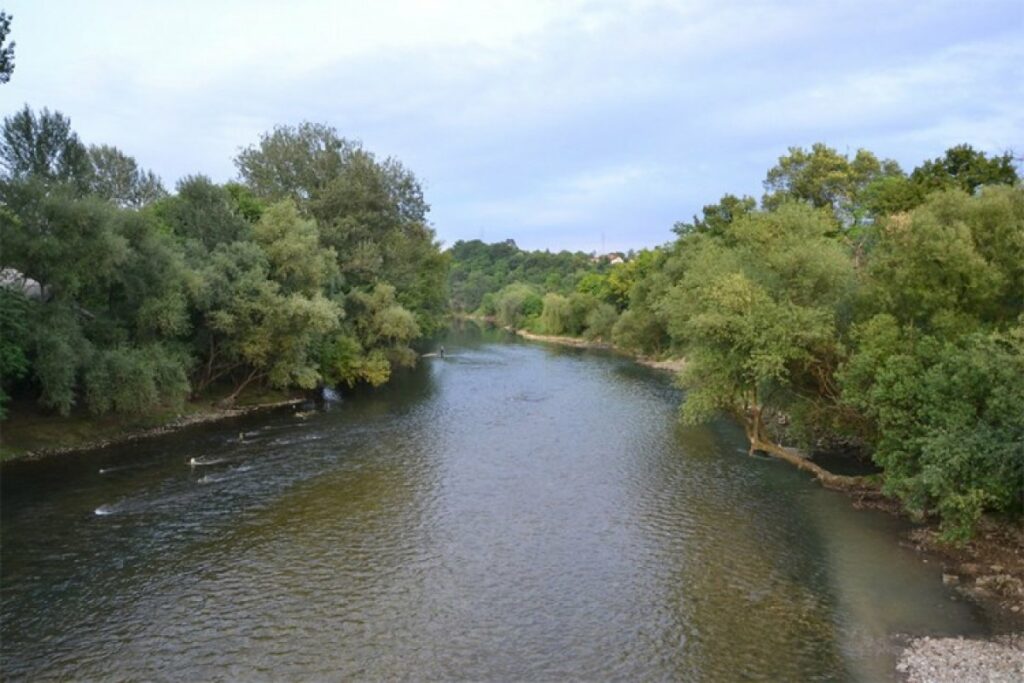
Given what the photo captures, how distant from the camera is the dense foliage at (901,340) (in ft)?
66.3

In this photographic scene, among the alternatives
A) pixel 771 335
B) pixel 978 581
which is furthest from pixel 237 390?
pixel 978 581

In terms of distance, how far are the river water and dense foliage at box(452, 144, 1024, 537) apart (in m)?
3.20

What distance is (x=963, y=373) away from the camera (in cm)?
2075

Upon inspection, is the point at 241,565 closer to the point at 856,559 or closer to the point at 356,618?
the point at 356,618

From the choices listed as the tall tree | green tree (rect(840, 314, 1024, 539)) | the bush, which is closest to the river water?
green tree (rect(840, 314, 1024, 539))

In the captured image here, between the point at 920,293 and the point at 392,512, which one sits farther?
the point at 392,512

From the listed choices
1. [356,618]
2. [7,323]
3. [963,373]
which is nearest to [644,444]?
[963,373]

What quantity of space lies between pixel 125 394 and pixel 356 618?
21.3 metres

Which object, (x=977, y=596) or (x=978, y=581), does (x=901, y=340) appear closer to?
(x=978, y=581)

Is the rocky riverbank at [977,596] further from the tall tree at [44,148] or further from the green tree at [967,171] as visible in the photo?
the tall tree at [44,148]

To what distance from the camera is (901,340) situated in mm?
24609

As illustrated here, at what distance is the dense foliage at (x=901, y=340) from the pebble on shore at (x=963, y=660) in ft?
14.4

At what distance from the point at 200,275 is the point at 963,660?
1506 inches

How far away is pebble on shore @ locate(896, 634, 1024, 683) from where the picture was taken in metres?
15.1
